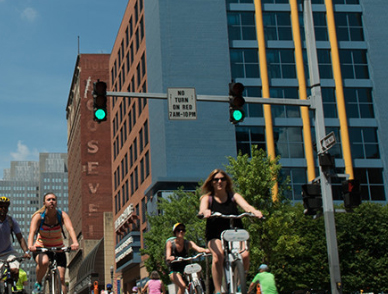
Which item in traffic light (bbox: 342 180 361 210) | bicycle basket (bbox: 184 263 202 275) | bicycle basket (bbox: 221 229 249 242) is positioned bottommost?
bicycle basket (bbox: 184 263 202 275)

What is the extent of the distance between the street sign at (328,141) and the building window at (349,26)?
41472 mm

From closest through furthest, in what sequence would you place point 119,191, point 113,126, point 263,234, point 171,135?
point 263,234
point 171,135
point 119,191
point 113,126

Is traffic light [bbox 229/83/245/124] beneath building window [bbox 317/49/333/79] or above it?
beneath

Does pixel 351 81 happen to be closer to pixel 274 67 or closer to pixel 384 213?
pixel 274 67

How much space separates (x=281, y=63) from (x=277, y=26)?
3367 millimetres

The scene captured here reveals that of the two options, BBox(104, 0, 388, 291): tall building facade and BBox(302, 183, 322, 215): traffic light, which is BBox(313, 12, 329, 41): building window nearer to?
BBox(104, 0, 388, 291): tall building facade

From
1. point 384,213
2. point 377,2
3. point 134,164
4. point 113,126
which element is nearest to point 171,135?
point 134,164

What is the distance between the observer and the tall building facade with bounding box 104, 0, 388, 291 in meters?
49.2

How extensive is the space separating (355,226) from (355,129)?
11.2 metres

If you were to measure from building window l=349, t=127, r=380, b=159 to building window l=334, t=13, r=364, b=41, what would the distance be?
8.14 m

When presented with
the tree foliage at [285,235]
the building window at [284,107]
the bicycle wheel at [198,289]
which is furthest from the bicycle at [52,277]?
the building window at [284,107]

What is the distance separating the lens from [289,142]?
50.4 metres

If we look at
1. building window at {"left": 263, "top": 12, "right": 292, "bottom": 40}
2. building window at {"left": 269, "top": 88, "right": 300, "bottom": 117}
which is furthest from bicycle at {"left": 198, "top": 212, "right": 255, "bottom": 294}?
building window at {"left": 263, "top": 12, "right": 292, "bottom": 40}

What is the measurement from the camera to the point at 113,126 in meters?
74.9
